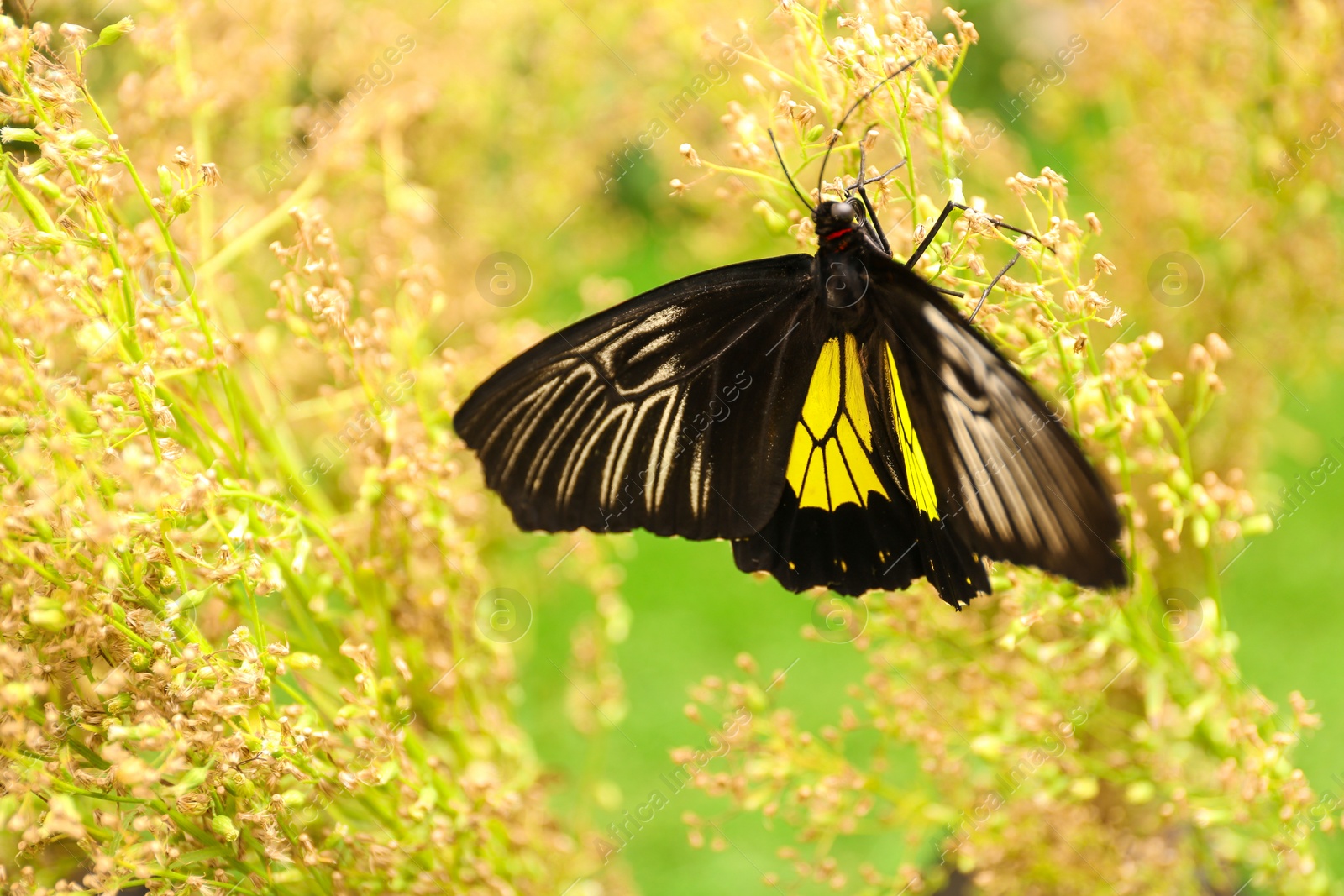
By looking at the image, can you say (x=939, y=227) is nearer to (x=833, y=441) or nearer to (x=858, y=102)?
(x=858, y=102)

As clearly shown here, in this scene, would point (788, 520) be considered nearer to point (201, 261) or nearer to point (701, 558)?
point (201, 261)

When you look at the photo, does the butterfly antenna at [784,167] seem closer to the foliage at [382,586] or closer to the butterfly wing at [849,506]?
the foliage at [382,586]

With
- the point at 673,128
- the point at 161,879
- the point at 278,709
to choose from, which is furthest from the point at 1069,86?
the point at 161,879

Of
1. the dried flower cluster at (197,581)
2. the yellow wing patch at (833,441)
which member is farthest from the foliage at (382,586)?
the yellow wing patch at (833,441)

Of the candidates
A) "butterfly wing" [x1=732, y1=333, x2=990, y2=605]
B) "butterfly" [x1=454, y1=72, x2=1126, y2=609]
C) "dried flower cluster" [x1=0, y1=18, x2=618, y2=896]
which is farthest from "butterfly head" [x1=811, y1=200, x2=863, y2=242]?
"dried flower cluster" [x1=0, y1=18, x2=618, y2=896]

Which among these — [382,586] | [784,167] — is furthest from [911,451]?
[382,586]
